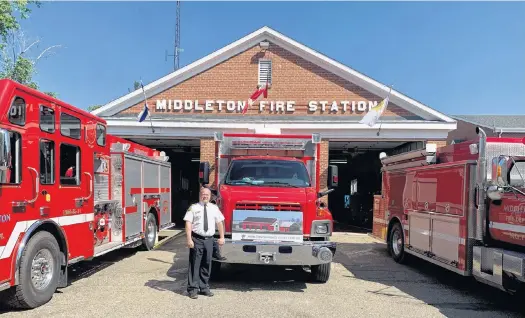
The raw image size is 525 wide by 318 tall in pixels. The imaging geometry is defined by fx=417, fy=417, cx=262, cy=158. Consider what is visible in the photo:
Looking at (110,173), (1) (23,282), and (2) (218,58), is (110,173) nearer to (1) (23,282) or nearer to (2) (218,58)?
(1) (23,282)

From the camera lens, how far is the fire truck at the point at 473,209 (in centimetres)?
555

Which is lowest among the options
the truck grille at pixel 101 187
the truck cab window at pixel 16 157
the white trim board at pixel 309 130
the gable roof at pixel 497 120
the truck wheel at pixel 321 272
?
the truck wheel at pixel 321 272

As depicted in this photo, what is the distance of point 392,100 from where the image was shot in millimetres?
14320

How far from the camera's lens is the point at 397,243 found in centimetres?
954

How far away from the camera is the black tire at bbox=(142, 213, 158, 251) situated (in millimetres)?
10133

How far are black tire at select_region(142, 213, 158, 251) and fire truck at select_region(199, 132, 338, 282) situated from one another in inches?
118

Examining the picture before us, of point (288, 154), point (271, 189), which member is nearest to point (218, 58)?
point (288, 154)

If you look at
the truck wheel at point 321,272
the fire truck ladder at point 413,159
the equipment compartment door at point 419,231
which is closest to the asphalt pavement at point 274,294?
the truck wheel at point 321,272

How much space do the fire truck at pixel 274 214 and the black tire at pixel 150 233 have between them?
300 centimetres

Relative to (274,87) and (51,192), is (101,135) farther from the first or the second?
(274,87)

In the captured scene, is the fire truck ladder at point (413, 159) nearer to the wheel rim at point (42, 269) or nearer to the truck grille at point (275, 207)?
the truck grille at point (275, 207)

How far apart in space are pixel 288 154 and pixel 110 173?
11.8ft

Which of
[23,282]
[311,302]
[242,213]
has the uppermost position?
[242,213]

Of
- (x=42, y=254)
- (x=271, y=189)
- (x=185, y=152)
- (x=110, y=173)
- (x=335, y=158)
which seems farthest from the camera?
(x=335, y=158)
